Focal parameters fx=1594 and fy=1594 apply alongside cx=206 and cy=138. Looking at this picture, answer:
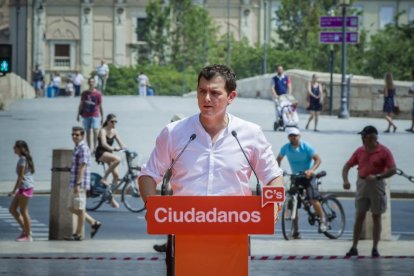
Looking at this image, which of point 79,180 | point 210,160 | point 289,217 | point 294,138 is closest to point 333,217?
point 289,217

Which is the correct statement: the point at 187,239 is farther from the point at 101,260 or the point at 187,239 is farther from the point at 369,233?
the point at 369,233

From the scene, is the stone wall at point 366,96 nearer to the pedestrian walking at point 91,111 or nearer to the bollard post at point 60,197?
the pedestrian walking at point 91,111

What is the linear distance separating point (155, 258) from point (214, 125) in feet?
29.8

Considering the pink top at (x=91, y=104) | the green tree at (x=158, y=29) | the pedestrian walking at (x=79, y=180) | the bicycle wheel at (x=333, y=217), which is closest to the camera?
the pedestrian walking at (x=79, y=180)

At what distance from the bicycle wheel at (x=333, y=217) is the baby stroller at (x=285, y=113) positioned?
60.8 ft

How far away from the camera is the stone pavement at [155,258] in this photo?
15.6 meters

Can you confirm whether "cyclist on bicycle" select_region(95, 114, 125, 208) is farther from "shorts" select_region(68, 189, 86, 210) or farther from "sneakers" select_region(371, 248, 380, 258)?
"sneakers" select_region(371, 248, 380, 258)

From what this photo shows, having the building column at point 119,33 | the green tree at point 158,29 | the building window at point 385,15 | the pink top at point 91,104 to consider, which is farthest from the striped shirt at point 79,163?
the building window at point 385,15

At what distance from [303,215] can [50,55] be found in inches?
3561

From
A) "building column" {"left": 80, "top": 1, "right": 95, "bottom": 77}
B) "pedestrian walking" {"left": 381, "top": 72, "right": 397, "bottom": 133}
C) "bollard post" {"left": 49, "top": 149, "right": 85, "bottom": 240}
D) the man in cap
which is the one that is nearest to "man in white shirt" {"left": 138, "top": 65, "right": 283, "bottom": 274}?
the man in cap

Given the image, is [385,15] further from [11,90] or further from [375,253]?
[375,253]

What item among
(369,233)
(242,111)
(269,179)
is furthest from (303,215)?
(242,111)

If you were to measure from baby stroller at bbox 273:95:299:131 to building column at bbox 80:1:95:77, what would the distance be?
248ft

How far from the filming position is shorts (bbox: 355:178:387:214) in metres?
18.3
